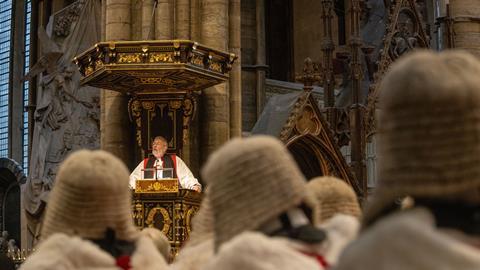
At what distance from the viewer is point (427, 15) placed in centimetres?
2514

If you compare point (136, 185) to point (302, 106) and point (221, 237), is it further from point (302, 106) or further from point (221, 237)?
point (221, 237)

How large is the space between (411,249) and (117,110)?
12.3 meters

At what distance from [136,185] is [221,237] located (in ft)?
30.2

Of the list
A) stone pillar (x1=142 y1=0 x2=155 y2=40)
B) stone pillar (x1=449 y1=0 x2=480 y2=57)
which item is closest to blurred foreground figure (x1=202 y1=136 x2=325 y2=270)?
stone pillar (x1=142 y1=0 x2=155 y2=40)

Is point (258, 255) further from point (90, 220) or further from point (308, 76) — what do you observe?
point (308, 76)

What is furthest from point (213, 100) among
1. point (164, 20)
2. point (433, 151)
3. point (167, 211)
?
point (433, 151)

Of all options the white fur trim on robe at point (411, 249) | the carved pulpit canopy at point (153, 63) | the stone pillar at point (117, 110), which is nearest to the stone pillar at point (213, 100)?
the carved pulpit canopy at point (153, 63)

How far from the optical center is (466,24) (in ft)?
76.1

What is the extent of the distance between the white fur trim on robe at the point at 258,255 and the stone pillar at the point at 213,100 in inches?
439

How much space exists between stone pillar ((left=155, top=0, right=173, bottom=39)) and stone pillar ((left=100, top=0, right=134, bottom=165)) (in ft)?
1.89

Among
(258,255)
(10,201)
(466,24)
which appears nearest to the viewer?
(258,255)

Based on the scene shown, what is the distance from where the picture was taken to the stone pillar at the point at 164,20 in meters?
14.2

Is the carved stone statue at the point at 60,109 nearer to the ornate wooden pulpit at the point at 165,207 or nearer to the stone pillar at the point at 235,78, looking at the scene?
the stone pillar at the point at 235,78

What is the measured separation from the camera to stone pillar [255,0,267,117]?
22783mm
